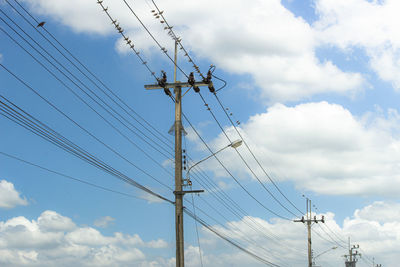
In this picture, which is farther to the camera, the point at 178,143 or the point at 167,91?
the point at 167,91

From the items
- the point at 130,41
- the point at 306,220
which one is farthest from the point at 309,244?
the point at 130,41

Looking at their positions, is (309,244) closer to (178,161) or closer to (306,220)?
(306,220)

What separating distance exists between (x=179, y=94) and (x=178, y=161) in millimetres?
3244

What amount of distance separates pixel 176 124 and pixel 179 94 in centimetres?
148

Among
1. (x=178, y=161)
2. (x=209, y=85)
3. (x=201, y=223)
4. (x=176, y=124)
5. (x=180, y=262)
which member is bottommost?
(x=180, y=262)

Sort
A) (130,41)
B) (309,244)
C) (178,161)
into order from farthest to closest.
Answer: (309,244)
(178,161)
(130,41)

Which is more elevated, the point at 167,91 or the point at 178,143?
the point at 167,91

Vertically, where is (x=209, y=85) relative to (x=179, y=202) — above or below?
above

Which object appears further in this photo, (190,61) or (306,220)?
(306,220)

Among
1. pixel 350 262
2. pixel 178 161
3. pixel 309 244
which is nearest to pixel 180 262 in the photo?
pixel 178 161

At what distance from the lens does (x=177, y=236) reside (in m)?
23.2

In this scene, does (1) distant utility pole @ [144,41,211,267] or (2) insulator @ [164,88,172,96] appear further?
(2) insulator @ [164,88,172,96]

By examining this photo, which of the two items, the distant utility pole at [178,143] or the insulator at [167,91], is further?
the insulator at [167,91]

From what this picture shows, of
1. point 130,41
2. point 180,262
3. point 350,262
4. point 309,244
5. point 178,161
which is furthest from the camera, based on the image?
point 350,262
